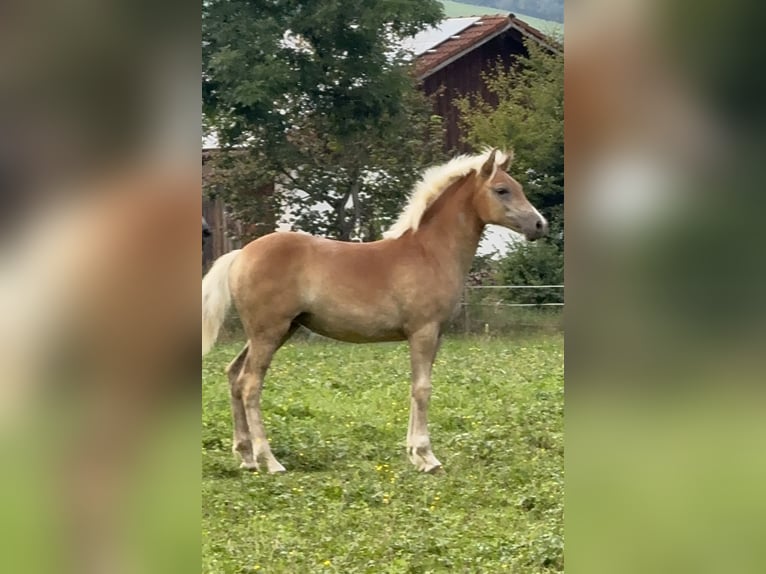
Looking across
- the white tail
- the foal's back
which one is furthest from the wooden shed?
the white tail

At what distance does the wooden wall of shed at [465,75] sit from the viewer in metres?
2.18

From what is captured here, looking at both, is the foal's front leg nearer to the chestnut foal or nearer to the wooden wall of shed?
the chestnut foal

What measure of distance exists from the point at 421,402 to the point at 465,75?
0.89 meters

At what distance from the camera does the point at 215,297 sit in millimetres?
2207

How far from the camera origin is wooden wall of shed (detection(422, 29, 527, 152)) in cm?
218

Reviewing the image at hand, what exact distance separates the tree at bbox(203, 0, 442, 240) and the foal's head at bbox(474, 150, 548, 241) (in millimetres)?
206
